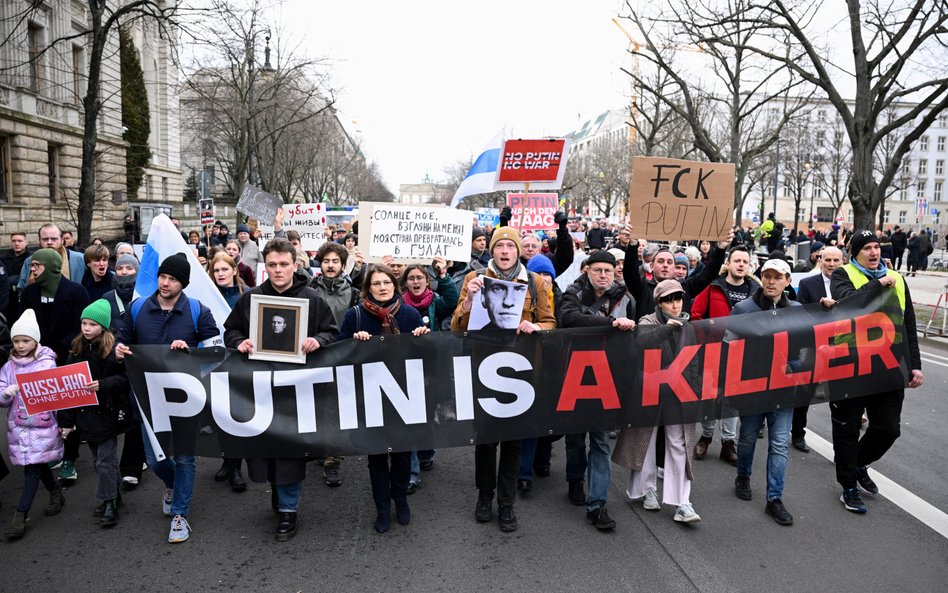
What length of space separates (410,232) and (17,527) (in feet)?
12.2

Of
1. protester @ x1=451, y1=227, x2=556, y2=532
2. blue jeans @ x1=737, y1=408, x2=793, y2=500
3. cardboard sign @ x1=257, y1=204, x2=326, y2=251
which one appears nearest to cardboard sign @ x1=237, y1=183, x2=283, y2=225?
cardboard sign @ x1=257, y1=204, x2=326, y2=251

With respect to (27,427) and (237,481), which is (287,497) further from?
(27,427)

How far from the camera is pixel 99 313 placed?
500 cm

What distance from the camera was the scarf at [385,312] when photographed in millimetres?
5035

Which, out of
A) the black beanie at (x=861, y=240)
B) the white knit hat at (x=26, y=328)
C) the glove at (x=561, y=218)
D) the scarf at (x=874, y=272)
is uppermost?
the glove at (x=561, y=218)

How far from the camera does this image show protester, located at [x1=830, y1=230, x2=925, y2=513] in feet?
17.3

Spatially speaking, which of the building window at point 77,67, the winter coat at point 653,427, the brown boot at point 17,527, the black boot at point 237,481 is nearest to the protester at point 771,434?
the winter coat at point 653,427

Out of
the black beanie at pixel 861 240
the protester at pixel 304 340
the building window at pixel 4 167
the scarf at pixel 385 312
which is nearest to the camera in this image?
the protester at pixel 304 340

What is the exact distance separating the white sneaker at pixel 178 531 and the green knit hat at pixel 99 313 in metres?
1.43

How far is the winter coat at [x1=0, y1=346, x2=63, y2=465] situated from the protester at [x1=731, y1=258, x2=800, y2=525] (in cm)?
489

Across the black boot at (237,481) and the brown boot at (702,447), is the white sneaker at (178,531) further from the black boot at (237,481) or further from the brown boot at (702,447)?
the brown boot at (702,447)

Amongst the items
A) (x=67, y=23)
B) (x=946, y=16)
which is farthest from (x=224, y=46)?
(x=67, y=23)

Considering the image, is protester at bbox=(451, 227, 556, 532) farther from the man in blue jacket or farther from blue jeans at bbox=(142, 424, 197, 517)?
blue jeans at bbox=(142, 424, 197, 517)

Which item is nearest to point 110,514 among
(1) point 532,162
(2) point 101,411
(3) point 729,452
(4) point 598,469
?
(2) point 101,411
